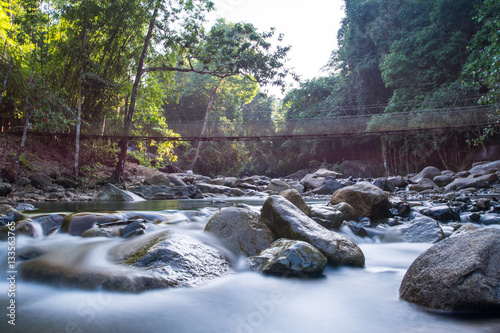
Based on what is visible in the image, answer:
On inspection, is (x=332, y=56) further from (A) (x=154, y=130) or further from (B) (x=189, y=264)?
(B) (x=189, y=264)

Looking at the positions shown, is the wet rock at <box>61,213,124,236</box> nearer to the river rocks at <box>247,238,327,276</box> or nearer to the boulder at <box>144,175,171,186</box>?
the river rocks at <box>247,238,327,276</box>

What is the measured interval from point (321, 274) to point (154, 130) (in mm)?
12365

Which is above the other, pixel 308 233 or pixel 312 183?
pixel 308 233

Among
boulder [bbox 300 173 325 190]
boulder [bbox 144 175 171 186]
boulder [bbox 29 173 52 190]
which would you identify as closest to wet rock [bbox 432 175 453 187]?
boulder [bbox 300 173 325 190]

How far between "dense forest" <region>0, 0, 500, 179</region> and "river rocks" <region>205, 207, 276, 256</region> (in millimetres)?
6731

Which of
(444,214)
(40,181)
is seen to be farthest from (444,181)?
(40,181)

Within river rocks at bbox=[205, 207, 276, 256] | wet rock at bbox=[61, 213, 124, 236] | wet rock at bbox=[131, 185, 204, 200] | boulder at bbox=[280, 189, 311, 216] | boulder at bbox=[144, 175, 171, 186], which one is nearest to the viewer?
river rocks at bbox=[205, 207, 276, 256]

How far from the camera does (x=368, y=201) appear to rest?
488 cm

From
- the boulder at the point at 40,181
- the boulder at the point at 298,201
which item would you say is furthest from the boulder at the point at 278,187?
the boulder at the point at 40,181

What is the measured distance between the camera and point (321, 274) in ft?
7.87

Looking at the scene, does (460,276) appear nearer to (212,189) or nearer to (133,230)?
(133,230)

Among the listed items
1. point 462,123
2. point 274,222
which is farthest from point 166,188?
point 462,123

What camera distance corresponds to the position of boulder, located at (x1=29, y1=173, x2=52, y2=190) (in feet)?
26.7

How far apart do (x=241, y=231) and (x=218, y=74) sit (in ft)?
34.7
